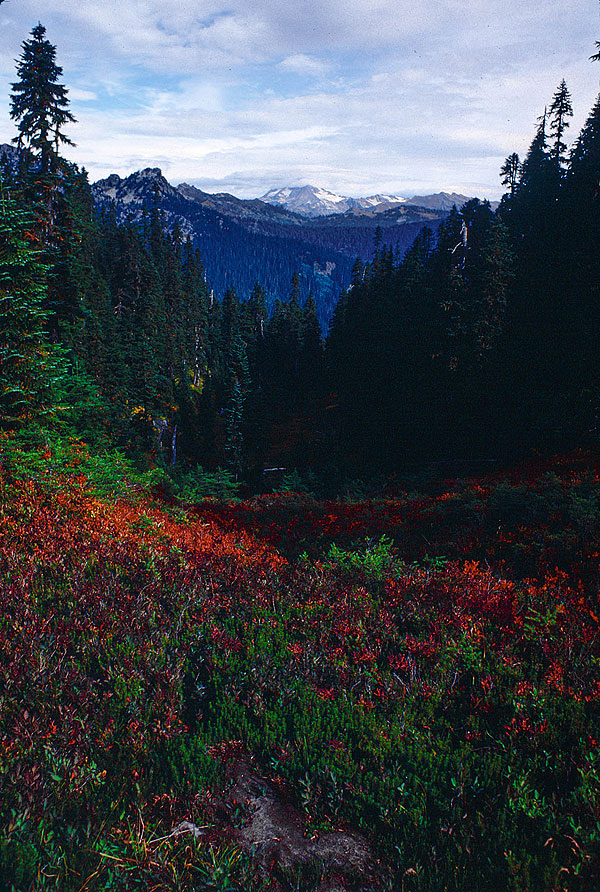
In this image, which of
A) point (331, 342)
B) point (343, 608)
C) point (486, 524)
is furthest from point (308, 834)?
point (331, 342)

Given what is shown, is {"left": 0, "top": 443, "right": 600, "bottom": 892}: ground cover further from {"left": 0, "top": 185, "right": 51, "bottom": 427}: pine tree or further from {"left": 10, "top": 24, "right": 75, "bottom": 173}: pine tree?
{"left": 10, "top": 24, "right": 75, "bottom": 173}: pine tree

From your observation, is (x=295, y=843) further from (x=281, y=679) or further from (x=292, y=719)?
(x=281, y=679)

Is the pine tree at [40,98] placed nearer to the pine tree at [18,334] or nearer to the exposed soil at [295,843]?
the pine tree at [18,334]

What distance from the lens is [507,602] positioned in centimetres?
608

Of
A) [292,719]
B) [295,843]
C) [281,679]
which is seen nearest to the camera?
[295,843]

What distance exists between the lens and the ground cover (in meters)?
2.97

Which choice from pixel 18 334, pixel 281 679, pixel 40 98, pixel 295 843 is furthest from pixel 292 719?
pixel 40 98

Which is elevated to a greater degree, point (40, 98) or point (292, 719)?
point (40, 98)

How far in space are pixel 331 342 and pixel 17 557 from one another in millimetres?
61662

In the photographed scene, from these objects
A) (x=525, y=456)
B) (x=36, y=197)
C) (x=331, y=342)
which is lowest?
(x=525, y=456)

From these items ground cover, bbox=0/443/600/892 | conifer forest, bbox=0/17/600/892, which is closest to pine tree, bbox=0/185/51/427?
conifer forest, bbox=0/17/600/892

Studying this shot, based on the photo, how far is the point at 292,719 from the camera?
4.13 meters

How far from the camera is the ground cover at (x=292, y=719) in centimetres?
297

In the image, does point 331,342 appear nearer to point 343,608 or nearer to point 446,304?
point 446,304
